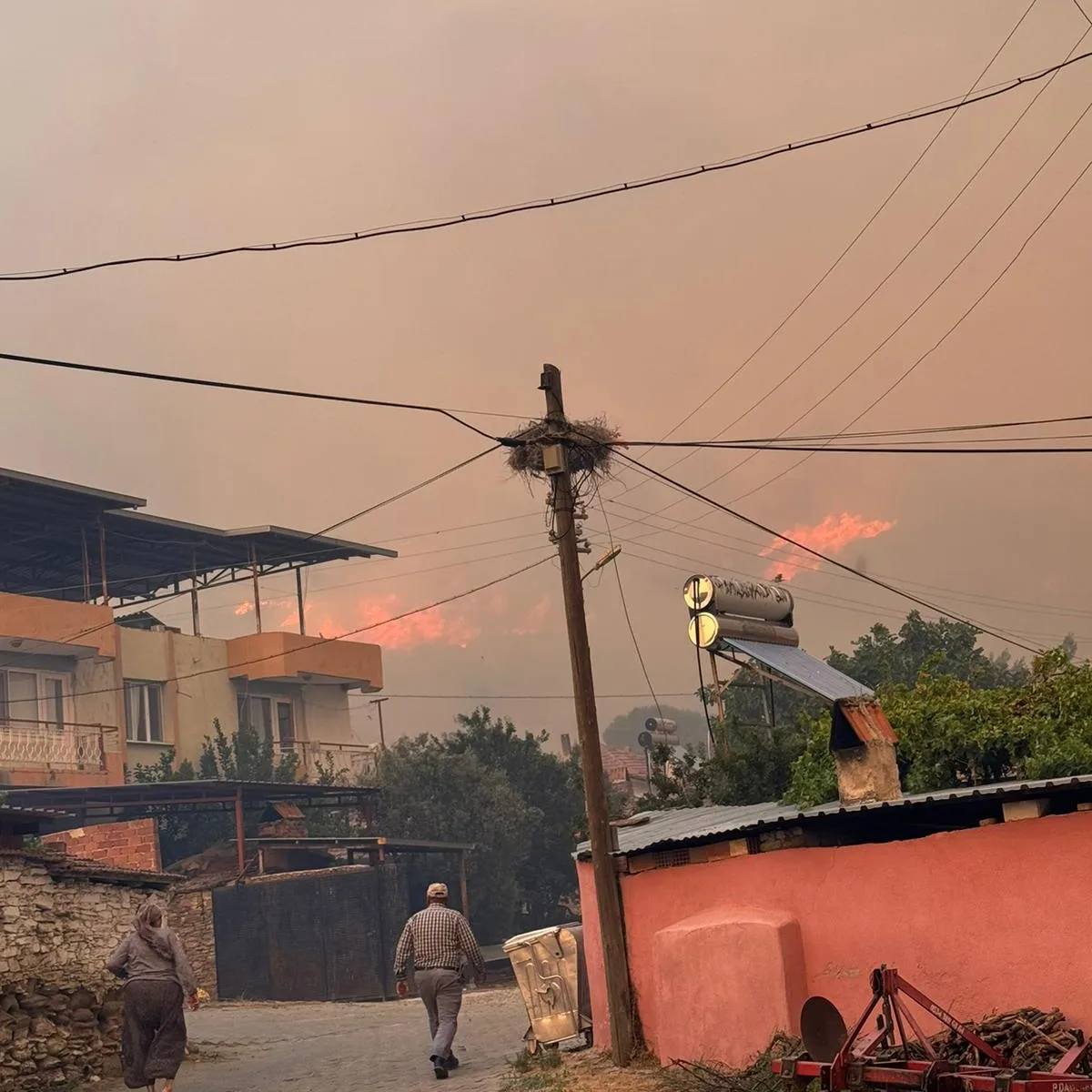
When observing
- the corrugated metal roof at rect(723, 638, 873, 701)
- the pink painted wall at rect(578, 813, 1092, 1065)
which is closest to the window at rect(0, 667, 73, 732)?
the corrugated metal roof at rect(723, 638, 873, 701)

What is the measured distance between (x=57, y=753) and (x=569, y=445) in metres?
24.0

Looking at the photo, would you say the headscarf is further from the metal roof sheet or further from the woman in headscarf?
the metal roof sheet

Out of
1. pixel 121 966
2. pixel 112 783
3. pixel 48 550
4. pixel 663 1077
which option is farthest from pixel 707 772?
pixel 48 550

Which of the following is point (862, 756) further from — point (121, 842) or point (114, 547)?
point (114, 547)

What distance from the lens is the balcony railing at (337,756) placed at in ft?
139

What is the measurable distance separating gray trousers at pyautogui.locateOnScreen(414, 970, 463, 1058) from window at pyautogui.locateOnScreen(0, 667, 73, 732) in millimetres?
23257

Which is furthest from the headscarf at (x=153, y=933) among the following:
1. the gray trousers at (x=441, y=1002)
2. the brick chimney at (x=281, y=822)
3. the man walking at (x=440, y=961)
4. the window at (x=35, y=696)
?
the window at (x=35, y=696)

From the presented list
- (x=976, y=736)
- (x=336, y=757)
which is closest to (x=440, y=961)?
(x=976, y=736)

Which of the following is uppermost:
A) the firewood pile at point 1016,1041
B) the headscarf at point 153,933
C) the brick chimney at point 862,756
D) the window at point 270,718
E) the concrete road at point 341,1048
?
the window at point 270,718

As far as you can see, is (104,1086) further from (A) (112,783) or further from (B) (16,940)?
(A) (112,783)

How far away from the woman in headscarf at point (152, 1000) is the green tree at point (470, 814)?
27.2 metres

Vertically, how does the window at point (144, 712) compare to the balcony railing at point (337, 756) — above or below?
above

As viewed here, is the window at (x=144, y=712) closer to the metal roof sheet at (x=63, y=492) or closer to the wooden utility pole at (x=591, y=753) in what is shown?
the metal roof sheet at (x=63, y=492)

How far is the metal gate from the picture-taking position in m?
28.6
